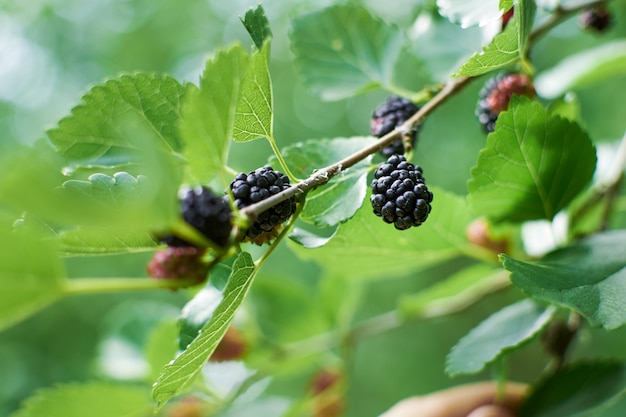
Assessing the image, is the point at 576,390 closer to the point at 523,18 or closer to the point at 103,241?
the point at 523,18

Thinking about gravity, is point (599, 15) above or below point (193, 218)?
above

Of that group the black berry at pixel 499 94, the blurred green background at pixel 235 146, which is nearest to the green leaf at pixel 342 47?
the black berry at pixel 499 94

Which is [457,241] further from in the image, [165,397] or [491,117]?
[165,397]

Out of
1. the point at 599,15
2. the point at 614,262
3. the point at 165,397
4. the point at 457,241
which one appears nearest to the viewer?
the point at 165,397

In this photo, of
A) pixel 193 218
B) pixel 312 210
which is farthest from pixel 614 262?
pixel 193 218

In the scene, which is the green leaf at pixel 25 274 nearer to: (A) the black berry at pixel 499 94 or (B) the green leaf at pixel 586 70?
(A) the black berry at pixel 499 94

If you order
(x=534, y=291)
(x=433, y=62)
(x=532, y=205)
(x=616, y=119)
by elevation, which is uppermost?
(x=616, y=119)

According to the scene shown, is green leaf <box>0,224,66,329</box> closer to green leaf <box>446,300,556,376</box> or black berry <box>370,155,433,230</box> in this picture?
black berry <box>370,155,433,230</box>
